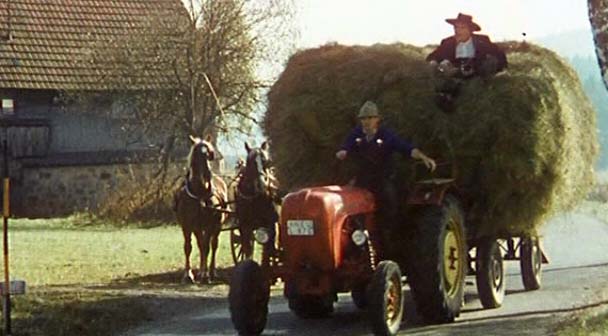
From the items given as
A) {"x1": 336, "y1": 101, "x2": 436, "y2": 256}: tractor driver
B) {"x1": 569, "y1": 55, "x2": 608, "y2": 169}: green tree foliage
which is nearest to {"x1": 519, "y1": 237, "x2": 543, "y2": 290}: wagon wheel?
{"x1": 569, "y1": 55, "x2": 608, "y2": 169}: green tree foliage

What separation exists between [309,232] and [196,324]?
8.34ft

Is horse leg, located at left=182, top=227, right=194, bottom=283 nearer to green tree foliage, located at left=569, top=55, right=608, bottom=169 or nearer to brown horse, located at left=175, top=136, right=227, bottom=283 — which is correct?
brown horse, located at left=175, top=136, right=227, bottom=283

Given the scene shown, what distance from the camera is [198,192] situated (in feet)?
76.0

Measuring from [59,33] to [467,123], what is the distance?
36.5m

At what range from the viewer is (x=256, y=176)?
21.8 m

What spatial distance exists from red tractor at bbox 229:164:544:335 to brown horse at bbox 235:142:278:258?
15.8ft

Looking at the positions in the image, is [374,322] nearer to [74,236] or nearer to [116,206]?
[74,236]

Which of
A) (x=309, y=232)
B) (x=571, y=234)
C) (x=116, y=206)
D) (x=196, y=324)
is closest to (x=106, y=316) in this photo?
(x=196, y=324)

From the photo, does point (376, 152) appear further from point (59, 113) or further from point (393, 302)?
point (59, 113)

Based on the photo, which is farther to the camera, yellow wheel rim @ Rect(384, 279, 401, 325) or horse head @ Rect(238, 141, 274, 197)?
horse head @ Rect(238, 141, 274, 197)

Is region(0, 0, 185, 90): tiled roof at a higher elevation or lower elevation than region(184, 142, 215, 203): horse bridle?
higher

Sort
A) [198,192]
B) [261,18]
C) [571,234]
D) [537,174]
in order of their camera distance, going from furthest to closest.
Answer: [261,18]
[571,234]
[198,192]
[537,174]

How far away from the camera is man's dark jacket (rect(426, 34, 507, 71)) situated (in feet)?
58.2

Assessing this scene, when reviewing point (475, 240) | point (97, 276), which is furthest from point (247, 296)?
point (97, 276)
